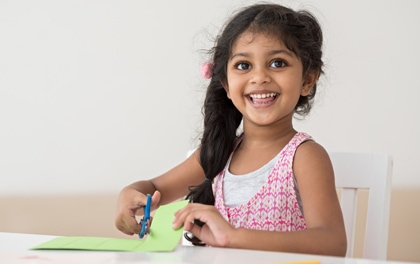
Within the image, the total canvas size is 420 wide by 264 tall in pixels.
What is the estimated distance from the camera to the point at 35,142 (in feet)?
9.36

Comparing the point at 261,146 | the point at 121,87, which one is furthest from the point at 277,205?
the point at 121,87

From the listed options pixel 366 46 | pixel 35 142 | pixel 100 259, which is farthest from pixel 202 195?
pixel 35 142

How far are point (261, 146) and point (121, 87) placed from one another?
4.76ft

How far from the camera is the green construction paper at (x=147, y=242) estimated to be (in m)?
0.96

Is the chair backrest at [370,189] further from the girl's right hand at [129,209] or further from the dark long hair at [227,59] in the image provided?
the girl's right hand at [129,209]

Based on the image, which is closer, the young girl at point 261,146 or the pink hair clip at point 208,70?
the young girl at point 261,146

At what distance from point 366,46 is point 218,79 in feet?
4.12

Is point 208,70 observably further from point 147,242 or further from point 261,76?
point 147,242

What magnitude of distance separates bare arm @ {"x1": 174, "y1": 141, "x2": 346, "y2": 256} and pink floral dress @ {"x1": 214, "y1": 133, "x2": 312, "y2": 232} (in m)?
0.03

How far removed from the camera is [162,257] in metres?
0.90

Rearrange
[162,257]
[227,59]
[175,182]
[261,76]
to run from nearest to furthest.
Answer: [162,257], [261,76], [227,59], [175,182]

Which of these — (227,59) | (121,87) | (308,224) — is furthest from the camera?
(121,87)

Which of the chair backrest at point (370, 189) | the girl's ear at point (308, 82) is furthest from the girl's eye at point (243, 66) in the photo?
the chair backrest at point (370, 189)

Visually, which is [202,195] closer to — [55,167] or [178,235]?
[178,235]
